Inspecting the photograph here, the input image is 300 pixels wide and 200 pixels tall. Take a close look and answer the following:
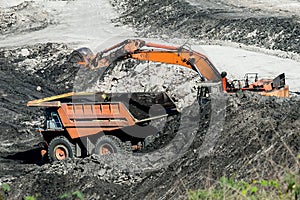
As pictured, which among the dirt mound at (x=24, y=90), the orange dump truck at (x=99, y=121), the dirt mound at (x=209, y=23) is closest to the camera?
the orange dump truck at (x=99, y=121)

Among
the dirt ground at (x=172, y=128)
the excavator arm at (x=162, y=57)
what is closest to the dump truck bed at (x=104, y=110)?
the dirt ground at (x=172, y=128)

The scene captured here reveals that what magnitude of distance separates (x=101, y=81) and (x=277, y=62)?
5.84 m

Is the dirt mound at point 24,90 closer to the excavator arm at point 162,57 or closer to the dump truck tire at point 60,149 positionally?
the dump truck tire at point 60,149

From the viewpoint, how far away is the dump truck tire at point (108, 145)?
1445cm

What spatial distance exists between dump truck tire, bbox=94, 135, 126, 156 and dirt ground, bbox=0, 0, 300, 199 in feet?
2.40

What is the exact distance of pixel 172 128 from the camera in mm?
14977

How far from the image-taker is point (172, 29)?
94.9 ft

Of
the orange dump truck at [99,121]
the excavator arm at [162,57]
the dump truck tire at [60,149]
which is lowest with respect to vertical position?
the dump truck tire at [60,149]

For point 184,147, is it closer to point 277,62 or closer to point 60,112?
point 60,112

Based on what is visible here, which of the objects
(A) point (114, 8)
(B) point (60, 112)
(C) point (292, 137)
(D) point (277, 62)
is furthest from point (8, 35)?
(C) point (292, 137)

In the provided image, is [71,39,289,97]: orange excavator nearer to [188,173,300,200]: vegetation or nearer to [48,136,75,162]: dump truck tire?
[48,136,75,162]: dump truck tire

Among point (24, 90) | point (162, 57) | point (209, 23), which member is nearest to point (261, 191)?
point (162, 57)

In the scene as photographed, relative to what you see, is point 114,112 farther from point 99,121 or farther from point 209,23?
point 209,23

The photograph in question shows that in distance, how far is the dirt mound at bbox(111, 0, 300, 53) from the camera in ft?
81.1
